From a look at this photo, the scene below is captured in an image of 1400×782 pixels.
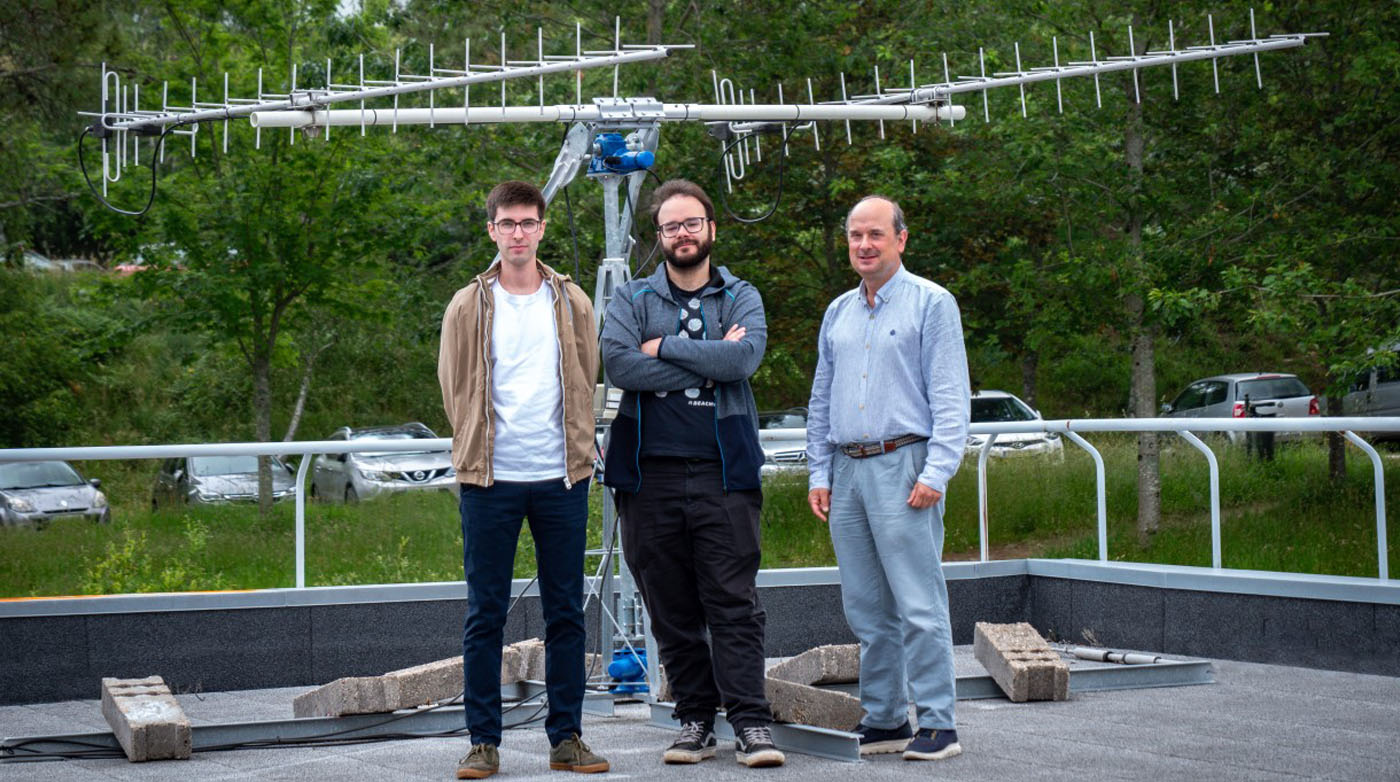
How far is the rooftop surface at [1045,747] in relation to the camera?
5207mm

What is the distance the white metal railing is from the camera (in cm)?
724

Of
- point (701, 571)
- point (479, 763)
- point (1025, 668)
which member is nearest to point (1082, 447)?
point (1025, 668)

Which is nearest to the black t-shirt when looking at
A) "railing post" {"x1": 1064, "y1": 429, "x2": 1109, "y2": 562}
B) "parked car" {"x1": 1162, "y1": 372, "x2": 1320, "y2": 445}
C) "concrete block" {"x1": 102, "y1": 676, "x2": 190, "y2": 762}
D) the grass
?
"concrete block" {"x1": 102, "y1": 676, "x2": 190, "y2": 762}

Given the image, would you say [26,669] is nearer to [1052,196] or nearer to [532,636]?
[532,636]

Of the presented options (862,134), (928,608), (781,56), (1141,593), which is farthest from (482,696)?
(862,134)

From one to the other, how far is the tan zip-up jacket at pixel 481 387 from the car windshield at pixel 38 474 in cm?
290

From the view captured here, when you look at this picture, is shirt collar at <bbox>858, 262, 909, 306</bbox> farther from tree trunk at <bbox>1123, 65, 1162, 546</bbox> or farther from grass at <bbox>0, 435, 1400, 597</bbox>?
tree trunk at <bbox>1123, 65, 1162, 546</bbox>

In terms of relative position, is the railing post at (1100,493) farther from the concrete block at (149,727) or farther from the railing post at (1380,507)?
the concrete block at (149,727)

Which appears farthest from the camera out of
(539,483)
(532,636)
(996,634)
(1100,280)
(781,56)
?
(781,56)

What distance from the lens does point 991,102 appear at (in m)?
14.9

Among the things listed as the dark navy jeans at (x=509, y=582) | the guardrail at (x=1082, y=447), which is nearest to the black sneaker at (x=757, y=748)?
the dark navy jeans at (x=509, y=582)

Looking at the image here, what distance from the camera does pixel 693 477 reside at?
544cm

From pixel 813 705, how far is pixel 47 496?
4299 mm

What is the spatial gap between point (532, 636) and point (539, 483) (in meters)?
3.02
